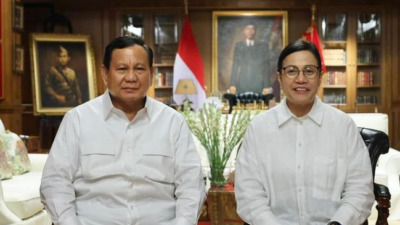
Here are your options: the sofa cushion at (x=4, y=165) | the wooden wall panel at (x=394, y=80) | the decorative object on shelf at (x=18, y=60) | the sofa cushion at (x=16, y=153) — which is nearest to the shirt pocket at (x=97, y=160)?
the sofa cushion at (x=4, y=165)

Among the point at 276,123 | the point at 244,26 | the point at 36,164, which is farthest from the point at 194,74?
the point at 276,123

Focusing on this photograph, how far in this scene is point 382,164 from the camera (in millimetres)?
4762

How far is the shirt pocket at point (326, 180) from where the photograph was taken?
2123 millimetres

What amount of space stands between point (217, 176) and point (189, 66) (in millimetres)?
5072

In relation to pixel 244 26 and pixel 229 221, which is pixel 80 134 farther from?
pixel 244 26

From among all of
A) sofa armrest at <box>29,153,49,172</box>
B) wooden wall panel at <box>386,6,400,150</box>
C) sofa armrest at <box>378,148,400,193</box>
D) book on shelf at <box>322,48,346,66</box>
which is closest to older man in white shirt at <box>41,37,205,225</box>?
sofa armrest at <box>29,153,49,172</box>

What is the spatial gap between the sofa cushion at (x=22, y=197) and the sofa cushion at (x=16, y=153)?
364 mm

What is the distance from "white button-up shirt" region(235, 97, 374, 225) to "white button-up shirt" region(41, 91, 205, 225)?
0.23 metres

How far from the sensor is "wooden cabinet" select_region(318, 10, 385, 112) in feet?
29.5

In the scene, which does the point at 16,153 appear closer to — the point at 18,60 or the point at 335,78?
the point at 18,60

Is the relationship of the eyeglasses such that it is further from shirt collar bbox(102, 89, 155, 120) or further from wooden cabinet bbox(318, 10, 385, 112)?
wooden cabinet bbox(318, 10, 385, 112)

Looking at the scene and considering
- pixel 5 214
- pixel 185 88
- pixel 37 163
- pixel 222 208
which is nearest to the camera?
pixel 5 214

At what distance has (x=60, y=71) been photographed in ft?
29.5

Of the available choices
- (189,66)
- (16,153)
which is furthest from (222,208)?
(189,66)
